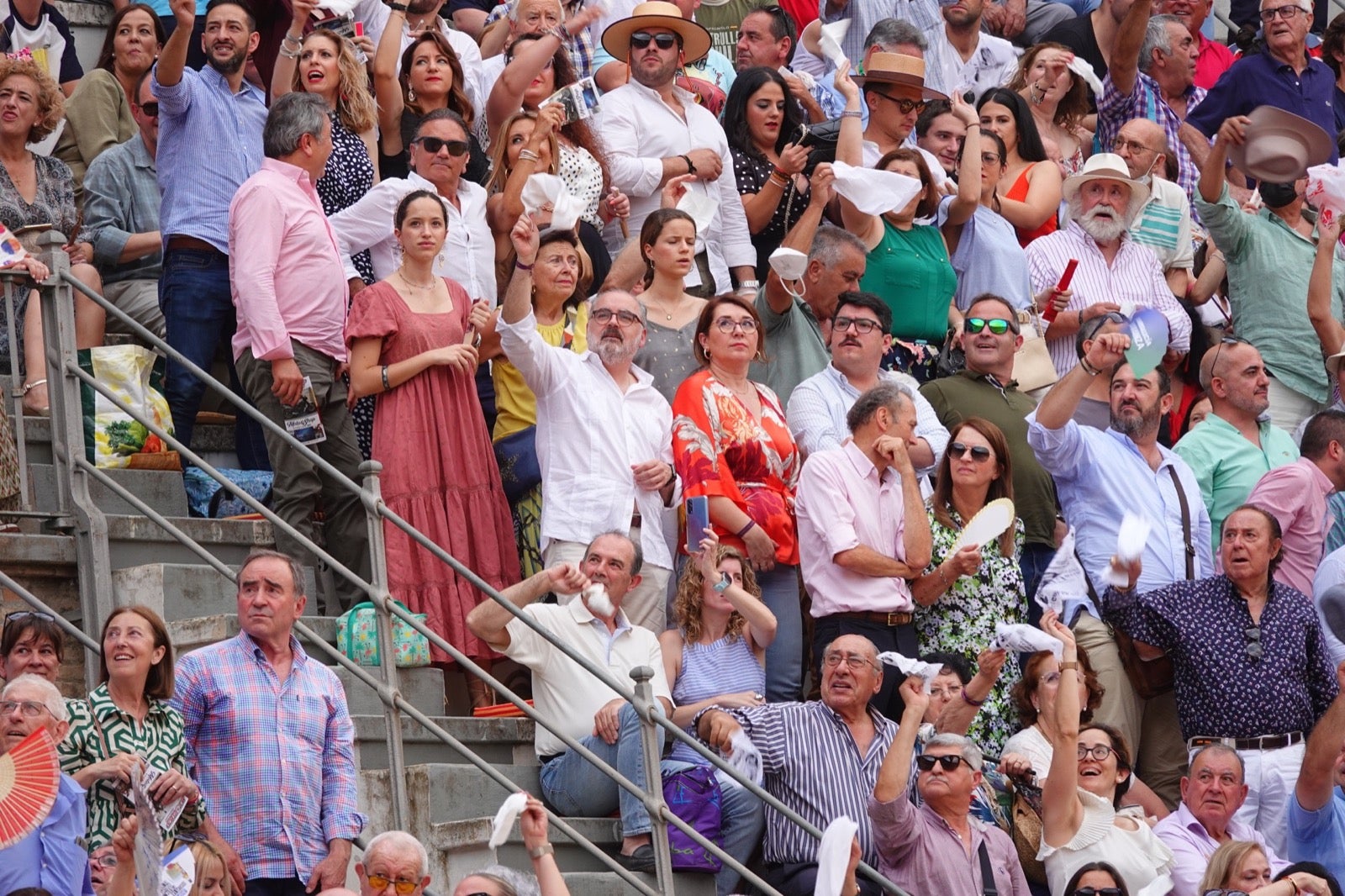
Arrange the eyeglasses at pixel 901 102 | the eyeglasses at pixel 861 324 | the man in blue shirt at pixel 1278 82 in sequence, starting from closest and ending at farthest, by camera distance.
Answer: the eyeglasses at pixel 861 324, the eyeglasses at pixel 901 102, the man in blue shirt at pixel 1278 82

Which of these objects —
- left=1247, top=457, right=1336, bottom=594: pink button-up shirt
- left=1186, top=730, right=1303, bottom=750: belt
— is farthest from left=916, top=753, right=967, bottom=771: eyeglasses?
left=1247, top=457, right=1336, bottom=594: pink button-up shirt

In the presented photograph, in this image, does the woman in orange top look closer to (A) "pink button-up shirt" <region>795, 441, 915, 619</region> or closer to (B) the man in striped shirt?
(A) "pink button-up shirt" <region>795, 441, 915, 619</region>

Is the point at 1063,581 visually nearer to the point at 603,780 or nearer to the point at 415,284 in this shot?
the point at 603,780

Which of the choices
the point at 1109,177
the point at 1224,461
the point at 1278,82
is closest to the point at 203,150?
the point at 1109,177

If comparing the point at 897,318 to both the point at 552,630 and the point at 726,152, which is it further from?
the point at 552,630

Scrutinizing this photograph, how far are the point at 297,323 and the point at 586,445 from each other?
121 centimetres

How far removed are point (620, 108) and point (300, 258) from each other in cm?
241

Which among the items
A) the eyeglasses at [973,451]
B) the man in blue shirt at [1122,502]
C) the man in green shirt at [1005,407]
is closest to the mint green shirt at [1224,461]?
the man in blue shirt at [1122,502]

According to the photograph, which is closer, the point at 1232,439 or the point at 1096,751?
the point at 1096,751

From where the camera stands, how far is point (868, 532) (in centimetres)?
958

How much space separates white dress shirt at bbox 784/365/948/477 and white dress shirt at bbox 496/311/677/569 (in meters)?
0.70

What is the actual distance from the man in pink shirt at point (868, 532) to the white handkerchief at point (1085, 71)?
4.26 m

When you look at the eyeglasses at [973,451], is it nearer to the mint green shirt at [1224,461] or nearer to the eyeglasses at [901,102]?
the mint green shirt at [1224,461]

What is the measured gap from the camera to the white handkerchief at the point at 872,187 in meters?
11.1
